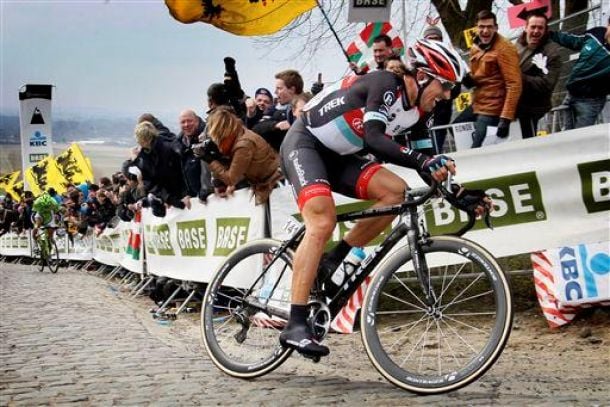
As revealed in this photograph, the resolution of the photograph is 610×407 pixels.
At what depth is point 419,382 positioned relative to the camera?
428 centimetres

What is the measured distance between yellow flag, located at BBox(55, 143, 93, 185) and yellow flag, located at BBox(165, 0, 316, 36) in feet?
49.5

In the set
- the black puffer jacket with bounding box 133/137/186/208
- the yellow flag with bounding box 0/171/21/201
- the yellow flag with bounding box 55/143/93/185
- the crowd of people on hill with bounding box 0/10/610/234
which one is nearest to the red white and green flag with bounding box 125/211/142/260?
the black puffer jacket with bounding box 133/137/186/208

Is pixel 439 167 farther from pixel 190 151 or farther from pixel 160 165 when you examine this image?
pixel 160 165

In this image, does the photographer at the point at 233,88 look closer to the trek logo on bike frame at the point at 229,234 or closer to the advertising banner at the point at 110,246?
the trek logo on bike frame at the point at 229,234

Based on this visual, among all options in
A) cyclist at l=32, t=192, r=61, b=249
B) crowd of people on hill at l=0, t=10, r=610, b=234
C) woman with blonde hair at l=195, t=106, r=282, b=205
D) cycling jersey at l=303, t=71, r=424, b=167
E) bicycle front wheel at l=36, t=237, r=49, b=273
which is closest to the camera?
cycling jersey at l=303, t=71, r=424, b=167

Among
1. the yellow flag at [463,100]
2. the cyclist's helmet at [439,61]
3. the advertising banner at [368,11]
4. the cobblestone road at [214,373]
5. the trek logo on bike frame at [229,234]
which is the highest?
the advertising banner at [368,11]

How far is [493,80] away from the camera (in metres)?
7.82

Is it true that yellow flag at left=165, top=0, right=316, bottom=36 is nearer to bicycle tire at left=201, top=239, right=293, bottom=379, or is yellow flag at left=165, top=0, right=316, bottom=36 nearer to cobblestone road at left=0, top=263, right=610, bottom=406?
cobblestone road at left=0, top=263, right=610, bottom=406

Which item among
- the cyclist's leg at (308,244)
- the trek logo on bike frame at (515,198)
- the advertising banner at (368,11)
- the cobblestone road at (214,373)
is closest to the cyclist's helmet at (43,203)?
the cobblestone road at (214,373)

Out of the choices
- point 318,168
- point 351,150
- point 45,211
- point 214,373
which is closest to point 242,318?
point 214,373

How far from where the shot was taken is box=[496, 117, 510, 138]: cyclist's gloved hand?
7.61m

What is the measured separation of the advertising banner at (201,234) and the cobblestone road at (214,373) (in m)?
1.25

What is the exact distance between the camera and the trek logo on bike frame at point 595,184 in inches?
262

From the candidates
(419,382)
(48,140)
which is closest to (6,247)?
(48,140)
